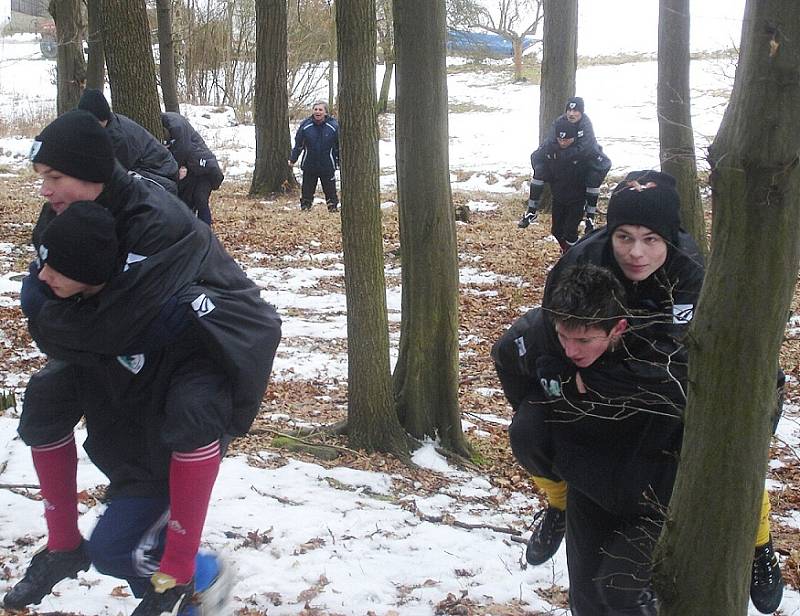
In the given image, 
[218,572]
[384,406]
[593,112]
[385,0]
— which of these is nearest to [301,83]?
[385,0]

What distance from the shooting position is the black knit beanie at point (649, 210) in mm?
3406

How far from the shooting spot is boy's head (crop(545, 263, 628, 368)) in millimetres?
3145

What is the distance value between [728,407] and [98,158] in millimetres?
2090

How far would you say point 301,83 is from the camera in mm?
32469

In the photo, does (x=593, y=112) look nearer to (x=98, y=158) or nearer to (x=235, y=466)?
(x=235, y=466)

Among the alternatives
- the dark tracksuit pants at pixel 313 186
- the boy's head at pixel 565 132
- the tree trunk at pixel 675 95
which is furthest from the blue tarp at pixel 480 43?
the tree trunk at pixel 675 95

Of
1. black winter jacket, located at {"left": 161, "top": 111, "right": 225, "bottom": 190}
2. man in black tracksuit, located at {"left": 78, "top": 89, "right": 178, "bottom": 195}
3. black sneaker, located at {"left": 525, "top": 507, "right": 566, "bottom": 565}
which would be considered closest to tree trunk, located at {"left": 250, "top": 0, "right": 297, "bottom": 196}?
black winter jacket, located at {"left": 161, "top": 111, "right": 225, "bottom": 190}

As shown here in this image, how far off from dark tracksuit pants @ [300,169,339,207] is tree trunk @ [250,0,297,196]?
5.56 feet

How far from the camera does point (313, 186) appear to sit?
16906mm

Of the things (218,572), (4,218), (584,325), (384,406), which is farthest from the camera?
(4,218)

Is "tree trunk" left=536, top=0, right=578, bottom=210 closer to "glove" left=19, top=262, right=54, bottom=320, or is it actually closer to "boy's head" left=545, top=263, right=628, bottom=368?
"boy's head" left=545, top=263, right=628, bottom=368

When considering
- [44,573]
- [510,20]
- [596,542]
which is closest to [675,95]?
[596,542]

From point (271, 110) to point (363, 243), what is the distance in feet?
43.4

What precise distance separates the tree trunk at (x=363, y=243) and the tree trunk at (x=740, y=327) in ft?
12.3
